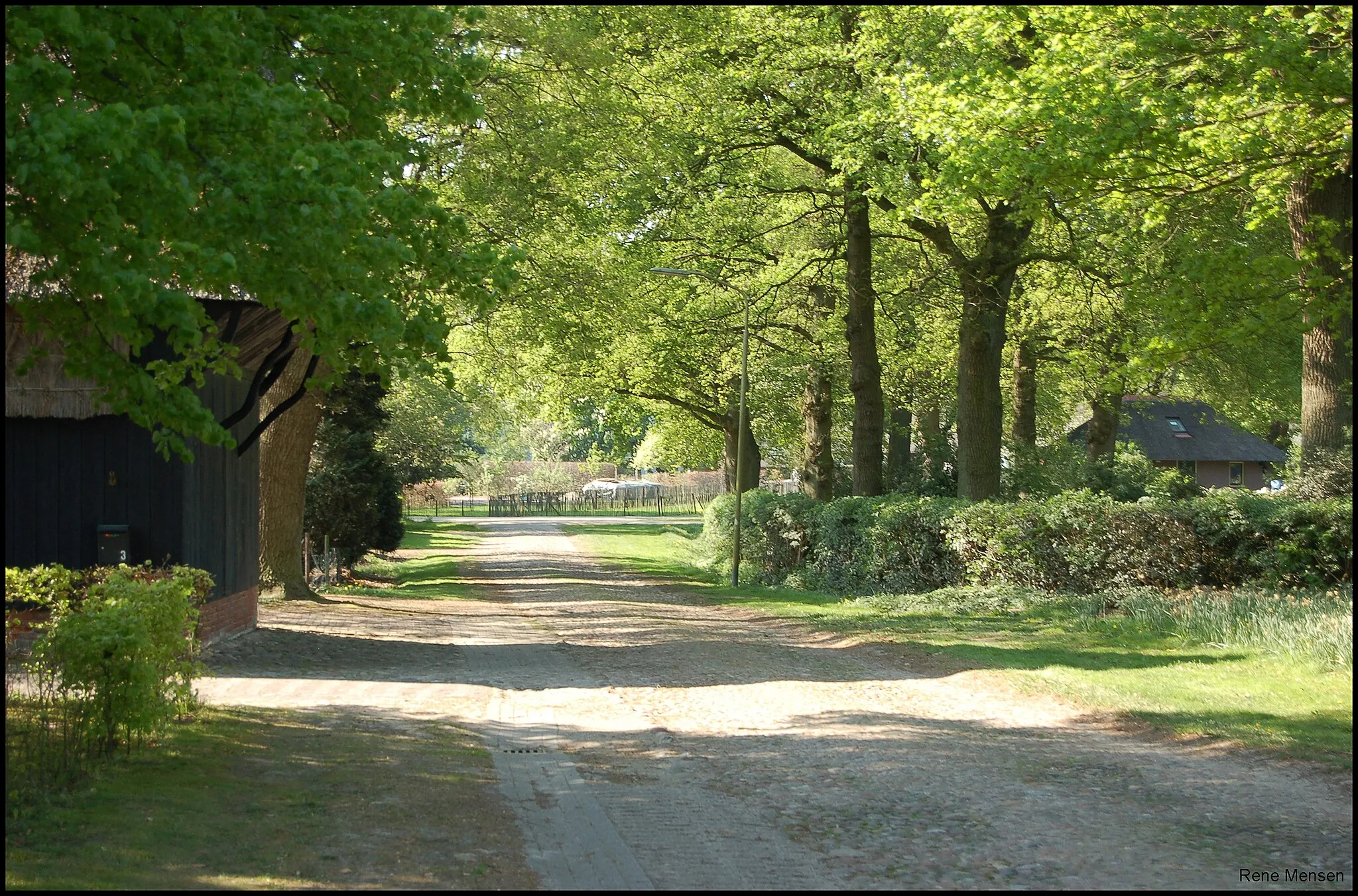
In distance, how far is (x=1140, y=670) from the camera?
12.7 metres

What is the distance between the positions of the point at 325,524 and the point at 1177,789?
22342 millimetres

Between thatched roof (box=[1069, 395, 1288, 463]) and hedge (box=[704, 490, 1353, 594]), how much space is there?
37743 mm

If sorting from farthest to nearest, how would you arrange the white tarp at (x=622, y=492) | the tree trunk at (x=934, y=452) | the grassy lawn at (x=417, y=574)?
the white tarp at (x=622, y=492) → the tree trunk at (x=934, y=452) → the grassy lawn at (x=417, y=574)

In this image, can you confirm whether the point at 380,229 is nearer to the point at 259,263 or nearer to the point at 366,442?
the point at 259,263

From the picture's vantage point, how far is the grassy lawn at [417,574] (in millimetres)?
25922

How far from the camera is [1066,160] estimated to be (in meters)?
14.0

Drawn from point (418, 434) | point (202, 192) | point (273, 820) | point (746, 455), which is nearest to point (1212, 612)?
point (273, 820)

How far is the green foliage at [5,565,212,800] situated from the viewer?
7.46 m

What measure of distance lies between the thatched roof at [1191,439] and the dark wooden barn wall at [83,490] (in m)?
51.9

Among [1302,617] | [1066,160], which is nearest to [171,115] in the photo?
[1066,160]

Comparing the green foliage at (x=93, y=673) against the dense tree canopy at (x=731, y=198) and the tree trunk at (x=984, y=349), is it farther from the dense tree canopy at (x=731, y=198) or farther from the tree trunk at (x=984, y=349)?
the tree trunk at (x=984, y=349)

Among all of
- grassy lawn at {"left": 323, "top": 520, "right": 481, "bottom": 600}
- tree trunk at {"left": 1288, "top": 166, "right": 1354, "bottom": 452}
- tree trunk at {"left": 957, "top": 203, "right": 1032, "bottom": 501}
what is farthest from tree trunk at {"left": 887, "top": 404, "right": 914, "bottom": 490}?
tree trunk at {"left": 1288, "top": 166, "right": 1354, "bottom": 452}

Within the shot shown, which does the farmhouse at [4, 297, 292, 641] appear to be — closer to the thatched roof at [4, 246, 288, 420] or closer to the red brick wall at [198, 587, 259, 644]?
the thatched roof at [4, 246, 288, 420]

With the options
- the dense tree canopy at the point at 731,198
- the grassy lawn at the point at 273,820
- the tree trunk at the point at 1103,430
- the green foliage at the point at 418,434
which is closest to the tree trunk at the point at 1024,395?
the dense tree canopy at the point at 731,198
